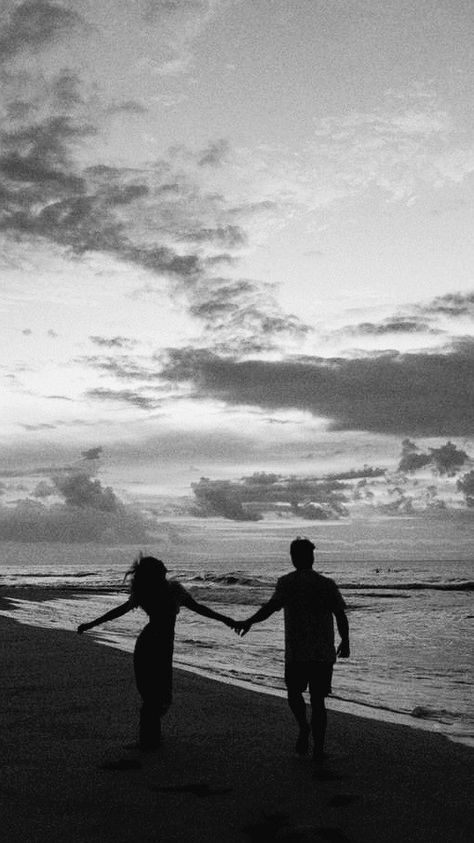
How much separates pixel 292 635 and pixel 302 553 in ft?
2.53

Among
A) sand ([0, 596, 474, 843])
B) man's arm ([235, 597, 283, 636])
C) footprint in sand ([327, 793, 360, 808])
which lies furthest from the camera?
man's arm ([235, 597, 283, 636])

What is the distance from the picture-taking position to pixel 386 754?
7121 mm

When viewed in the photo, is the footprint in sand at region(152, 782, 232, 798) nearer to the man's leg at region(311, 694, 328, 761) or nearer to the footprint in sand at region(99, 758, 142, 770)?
the footprint in sand at region(99, 758, 142, 770)

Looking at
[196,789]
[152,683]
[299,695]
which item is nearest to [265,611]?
[299,695]

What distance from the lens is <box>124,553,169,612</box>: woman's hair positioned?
283 inches

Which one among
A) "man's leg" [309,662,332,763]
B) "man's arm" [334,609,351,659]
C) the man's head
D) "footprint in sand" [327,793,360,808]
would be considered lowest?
"footprint in sand" [327,793,360,808]

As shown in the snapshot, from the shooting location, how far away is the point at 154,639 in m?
7.15

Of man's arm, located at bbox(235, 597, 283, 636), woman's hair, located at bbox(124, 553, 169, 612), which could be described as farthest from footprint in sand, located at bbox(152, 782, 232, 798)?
woman's hair, located at bbox(124, 553, 169, 612)

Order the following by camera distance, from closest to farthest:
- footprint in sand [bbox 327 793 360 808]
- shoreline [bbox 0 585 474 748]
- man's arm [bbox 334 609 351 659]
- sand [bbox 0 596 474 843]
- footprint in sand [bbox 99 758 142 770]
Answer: sand [bbox 0 596 474 843] → footprint in sand [bbox 327 793 360 808] → footprint in sand [bbox 99 758 142 770] → man's arm [bbox 334 609 351 659] → shoreline [bbox 0 585 474 748]

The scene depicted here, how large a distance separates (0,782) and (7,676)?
6.05 meters

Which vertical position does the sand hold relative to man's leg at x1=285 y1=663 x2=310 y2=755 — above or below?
below

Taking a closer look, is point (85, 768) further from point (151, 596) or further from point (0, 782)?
point (151, 596)

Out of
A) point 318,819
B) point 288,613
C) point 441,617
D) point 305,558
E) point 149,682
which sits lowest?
point 441,617

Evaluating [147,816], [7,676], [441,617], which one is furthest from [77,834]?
[441,617]
